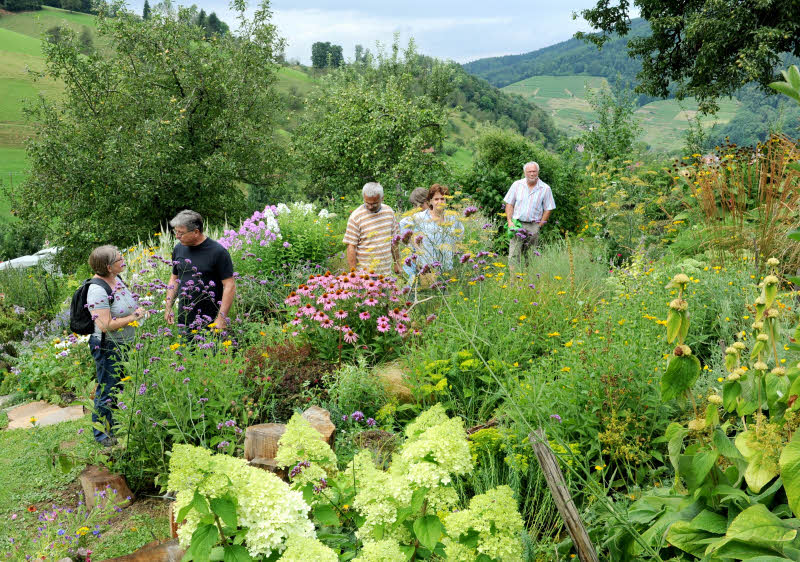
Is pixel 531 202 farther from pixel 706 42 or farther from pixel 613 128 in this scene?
pixel 706 42

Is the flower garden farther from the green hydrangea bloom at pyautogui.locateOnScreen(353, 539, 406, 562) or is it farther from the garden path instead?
the garden path

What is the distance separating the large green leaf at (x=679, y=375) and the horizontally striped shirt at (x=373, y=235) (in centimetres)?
428

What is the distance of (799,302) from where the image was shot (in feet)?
14.3

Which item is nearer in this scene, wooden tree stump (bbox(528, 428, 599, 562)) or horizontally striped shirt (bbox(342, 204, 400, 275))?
wooden tree stump (bbox(528, 428, 599, 562))

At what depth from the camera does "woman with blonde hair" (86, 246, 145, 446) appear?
4.31 meters

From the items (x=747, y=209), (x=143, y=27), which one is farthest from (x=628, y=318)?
(x=143, y=27)

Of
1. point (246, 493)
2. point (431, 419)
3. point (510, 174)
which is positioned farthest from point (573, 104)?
point (246, 493)

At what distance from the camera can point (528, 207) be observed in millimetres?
7543

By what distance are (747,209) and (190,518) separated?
7058 millimetres

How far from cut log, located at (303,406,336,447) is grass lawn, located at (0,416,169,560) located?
1.03 metres

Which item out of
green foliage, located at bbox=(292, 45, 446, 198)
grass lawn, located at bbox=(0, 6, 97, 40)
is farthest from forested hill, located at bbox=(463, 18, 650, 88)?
green foliage, located at bbox=(292, 45, 446, 198)

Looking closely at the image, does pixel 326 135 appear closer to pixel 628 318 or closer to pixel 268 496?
pixel 628 318

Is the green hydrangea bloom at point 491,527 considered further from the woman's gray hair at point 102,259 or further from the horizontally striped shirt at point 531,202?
the horizontally striped shirt at point 531,202

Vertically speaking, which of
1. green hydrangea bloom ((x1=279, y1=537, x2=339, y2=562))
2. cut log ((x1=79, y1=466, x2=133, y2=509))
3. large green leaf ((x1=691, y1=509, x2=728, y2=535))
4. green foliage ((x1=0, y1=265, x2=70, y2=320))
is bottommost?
green foliage ((x1=0, y1=265, x2=70, y2=320))
